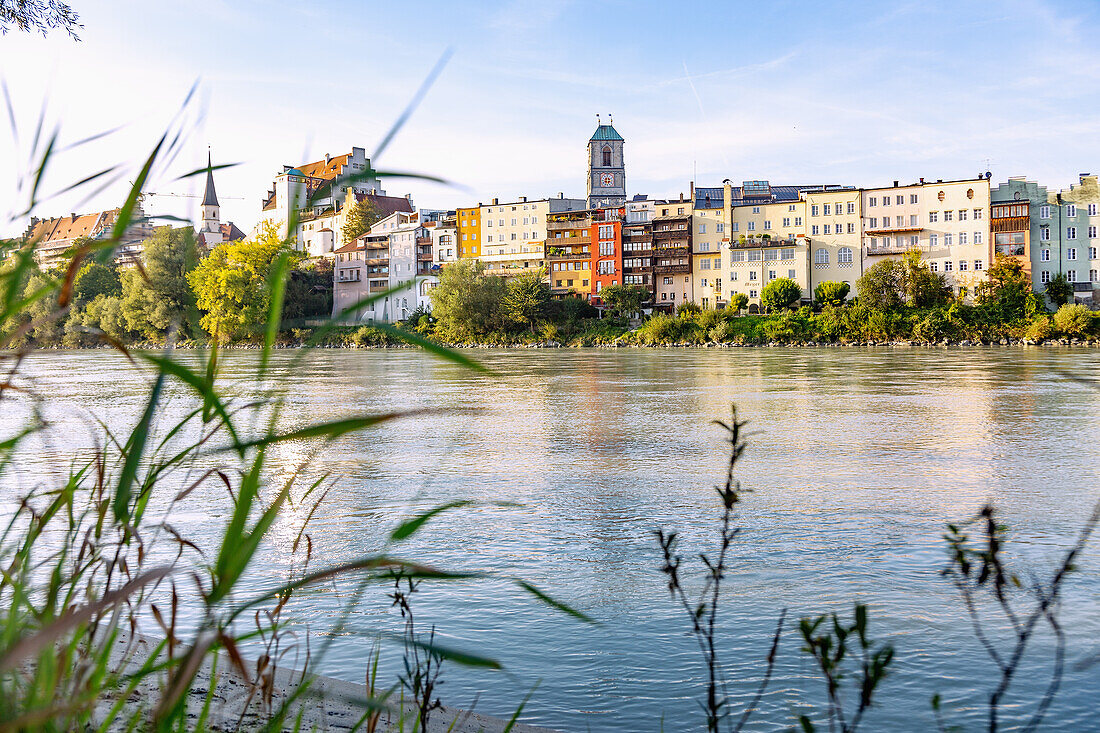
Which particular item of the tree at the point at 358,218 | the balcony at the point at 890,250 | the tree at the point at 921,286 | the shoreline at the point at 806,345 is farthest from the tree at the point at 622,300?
the tree at the point at 358,218

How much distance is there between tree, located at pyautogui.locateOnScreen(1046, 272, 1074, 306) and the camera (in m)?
63.2

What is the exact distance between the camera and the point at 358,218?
104188 mm

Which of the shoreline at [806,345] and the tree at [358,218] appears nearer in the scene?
the shoreline at [806,345]

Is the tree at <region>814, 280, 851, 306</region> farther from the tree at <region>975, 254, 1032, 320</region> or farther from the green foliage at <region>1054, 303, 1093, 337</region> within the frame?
the green foliage at <region>1054, 303, 1093, 337</region>

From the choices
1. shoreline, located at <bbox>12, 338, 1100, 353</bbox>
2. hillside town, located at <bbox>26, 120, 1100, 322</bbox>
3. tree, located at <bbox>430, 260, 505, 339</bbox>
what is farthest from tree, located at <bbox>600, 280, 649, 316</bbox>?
tree, located at <bbox>430, 260, 505, 339</bbox>

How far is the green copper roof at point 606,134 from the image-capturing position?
119375mm

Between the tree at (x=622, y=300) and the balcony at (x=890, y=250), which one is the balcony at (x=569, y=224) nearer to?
the tree at (x=622, y=300)

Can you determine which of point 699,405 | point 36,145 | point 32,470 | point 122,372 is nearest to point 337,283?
point 122,372

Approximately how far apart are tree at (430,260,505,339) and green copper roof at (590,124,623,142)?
5285 cm

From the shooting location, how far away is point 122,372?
2983 cm

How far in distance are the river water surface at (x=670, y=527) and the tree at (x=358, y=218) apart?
3517 inches

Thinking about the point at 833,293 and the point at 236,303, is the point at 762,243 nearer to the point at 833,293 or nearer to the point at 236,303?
the point at 833,293

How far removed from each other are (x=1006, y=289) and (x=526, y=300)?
103 feet

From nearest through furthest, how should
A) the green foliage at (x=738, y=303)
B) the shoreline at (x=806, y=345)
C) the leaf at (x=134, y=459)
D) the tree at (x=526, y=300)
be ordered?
the leaf at (x=134, y=459), the shoreline at (x=806, y=345), the tree at (x=526, y=300), the green foliage at (x=738, y=303)
